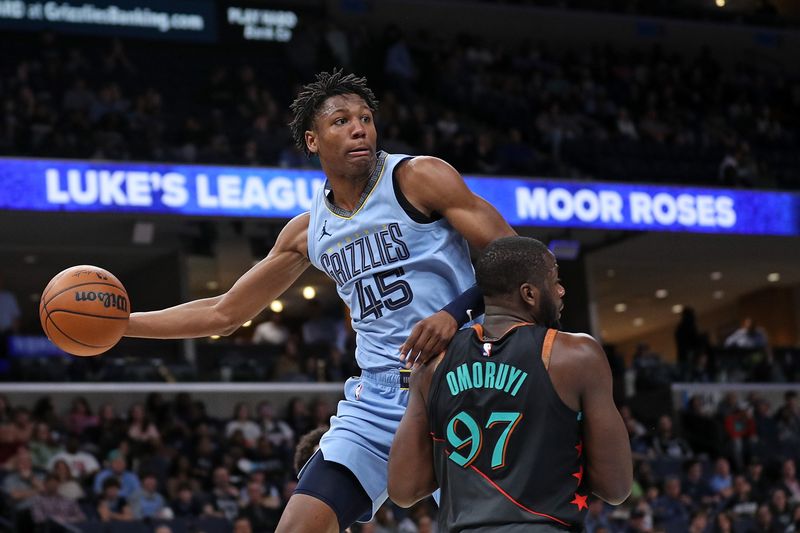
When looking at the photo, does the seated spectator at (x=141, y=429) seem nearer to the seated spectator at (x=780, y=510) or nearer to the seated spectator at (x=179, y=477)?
the seated spectator at (x=179, y=477)

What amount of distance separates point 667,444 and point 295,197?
6.15 meters

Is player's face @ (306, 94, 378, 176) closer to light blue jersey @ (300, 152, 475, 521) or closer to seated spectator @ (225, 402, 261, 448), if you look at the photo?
light blue jersey @ (300, 152, 475, 521)

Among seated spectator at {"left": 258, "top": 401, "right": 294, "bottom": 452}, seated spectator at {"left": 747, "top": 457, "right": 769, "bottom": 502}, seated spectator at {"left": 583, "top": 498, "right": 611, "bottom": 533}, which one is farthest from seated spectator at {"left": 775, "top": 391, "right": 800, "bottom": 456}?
seated spectator at {"left": 258, "top": 401, "right": 294, "bottom": 452}

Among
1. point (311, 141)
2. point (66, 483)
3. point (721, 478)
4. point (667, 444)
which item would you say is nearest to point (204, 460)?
point (66, 483)

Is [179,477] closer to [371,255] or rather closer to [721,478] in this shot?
[721,478]

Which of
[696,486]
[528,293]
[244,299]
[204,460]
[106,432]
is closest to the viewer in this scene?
[528,293]

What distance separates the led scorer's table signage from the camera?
15367 mm

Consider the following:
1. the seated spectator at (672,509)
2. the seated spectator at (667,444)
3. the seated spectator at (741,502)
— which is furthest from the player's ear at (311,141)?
the seated spectator at (667,444)

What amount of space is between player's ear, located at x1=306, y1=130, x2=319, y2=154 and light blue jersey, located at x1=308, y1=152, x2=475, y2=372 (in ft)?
0.81

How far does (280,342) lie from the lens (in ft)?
55.1

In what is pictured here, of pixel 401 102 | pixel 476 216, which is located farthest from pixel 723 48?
pixel 476 216

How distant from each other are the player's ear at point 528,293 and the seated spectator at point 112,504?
8.75m

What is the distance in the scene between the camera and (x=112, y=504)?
11758 mm

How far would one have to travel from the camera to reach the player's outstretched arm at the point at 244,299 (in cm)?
475
